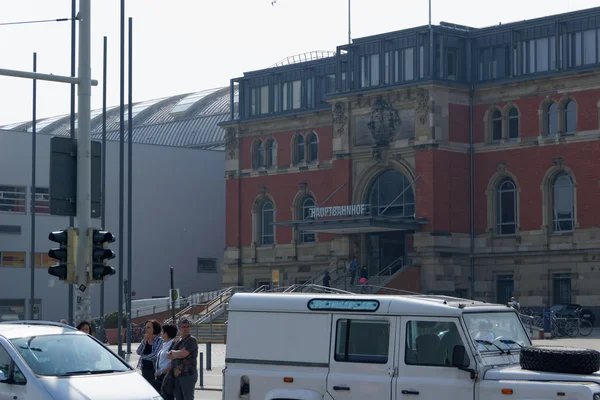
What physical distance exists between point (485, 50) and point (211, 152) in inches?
1057

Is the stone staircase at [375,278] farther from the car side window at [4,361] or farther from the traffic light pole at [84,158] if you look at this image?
the car side window at [4,361]

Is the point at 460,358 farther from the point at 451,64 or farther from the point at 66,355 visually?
the point at 451,64

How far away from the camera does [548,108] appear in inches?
2218

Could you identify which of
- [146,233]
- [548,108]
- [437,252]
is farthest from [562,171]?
[146,233]

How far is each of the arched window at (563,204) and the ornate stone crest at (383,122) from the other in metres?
8.76

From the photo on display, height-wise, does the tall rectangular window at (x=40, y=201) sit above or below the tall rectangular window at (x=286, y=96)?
below

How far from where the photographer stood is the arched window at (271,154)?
69312 mm

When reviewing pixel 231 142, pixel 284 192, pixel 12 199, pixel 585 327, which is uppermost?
pixel 231 142

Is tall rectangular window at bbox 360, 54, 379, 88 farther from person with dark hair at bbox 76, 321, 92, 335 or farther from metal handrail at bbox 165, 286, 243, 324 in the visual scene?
person with dark hair at bbox 76, 321, 92, 335

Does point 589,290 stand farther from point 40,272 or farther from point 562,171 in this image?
point 40,272

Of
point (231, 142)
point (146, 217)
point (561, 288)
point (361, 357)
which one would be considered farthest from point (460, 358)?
point (146, 217)

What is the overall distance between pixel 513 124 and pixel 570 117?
11.4ft

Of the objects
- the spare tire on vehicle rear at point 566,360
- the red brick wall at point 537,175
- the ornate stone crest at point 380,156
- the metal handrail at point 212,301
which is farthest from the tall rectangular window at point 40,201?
the spare tire on vehicle rear at point 566,360

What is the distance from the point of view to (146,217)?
76438mm
